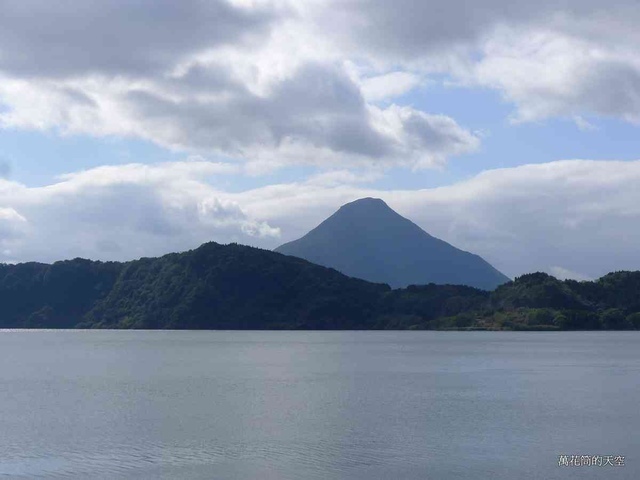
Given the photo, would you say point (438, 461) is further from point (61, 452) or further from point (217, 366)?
point (217, 366)

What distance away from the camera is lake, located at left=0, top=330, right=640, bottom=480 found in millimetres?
39781

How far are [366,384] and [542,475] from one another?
149 ft

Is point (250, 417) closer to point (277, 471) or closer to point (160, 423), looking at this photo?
point (160, 423)

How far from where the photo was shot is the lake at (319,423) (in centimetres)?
3978

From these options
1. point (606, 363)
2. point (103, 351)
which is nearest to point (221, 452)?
point (606, 363)

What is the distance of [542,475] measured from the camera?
37.5m

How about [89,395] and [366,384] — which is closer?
[89,395]

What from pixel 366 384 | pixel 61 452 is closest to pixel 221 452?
pixel 61 452

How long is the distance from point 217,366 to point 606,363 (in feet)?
174

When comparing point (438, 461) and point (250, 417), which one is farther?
point (250, 417)

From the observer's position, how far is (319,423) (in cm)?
5362

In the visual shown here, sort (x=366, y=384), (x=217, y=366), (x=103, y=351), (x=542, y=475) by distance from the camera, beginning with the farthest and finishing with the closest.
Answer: (x=103, y=351) < (x=217, y=366) < (x=366, y=384) < (x=542, y=475)

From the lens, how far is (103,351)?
156 metres

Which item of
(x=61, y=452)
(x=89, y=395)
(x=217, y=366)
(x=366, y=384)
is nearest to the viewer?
(x=61, y=452)
